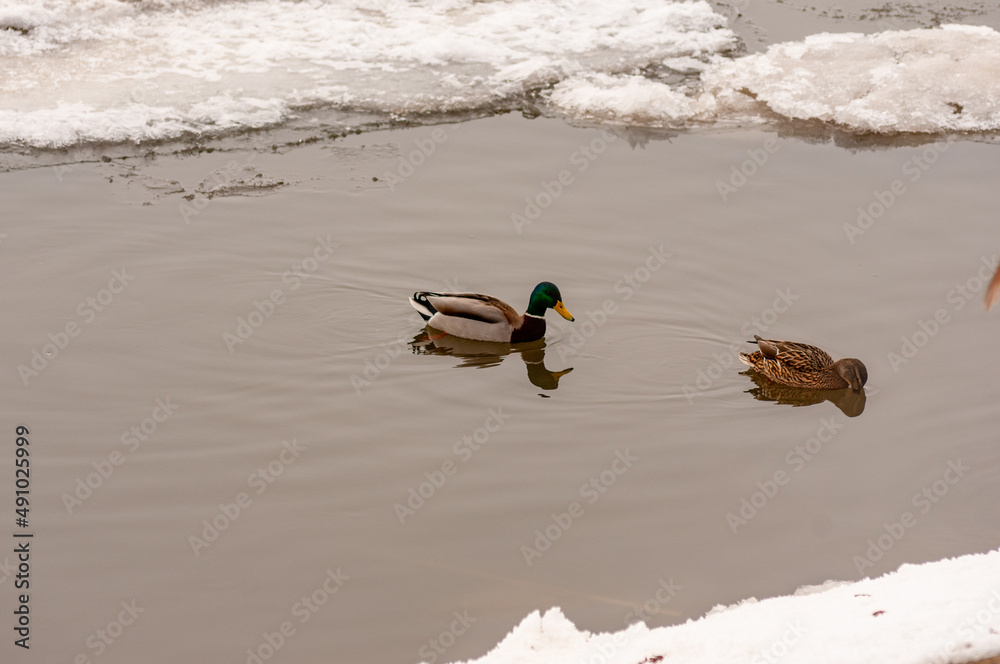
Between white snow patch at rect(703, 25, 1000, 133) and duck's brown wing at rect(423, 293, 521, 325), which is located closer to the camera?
duck's brown wing at rect(423, 293, 521, 325)

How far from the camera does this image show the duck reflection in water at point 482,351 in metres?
7.65

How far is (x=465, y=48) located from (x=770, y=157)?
4638 mm

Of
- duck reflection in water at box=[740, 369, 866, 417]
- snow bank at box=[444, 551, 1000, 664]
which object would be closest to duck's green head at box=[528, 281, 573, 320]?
duck reflection in water at box=[740, 369, 866, 417]

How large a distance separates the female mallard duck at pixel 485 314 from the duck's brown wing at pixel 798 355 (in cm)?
167

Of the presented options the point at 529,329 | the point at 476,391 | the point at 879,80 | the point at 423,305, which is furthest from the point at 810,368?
the point at 879,80

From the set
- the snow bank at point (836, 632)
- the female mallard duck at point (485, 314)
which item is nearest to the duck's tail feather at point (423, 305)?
the female mallard duck at point (485, 314)

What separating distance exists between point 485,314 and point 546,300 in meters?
0.52

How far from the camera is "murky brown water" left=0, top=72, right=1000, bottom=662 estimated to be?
195 inches

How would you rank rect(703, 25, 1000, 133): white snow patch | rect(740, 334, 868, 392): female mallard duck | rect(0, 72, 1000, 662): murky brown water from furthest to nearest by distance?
1. rect(703, 25, 1000, 133): white snow patch
2. rect(740, 334, 868, 392): female mallard duck
3. rect(0, 72, 1000, 662): murky brown water

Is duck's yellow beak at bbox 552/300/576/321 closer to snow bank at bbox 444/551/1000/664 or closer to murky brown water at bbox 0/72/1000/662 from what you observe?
murky brown water at bbox 0/72/1000/662

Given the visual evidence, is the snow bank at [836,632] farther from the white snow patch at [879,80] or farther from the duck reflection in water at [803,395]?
the white snow patch at [879,80]

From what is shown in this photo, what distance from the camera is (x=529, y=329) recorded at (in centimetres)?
806

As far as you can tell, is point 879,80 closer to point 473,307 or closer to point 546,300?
point 546,300

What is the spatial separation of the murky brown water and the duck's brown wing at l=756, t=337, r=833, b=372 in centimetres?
30
